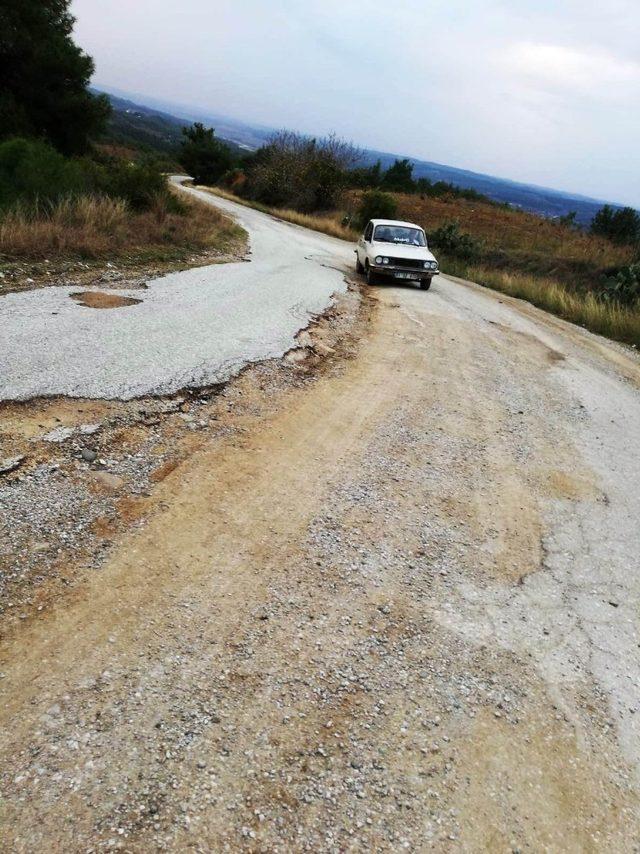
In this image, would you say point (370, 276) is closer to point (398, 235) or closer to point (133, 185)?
point (398, 235)

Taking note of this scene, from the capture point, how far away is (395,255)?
13000 millimetres

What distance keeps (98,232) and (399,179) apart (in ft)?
140

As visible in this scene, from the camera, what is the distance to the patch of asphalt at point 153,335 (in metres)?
5.16

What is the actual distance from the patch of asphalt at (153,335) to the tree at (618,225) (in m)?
21.4

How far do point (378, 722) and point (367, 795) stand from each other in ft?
1.17

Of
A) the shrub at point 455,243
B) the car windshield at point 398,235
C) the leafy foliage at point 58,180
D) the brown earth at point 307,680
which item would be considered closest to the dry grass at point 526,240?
the shrub at point 455,243

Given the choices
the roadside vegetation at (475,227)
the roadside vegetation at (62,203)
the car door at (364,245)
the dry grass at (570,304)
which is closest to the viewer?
the roadside vegetation at (62,203)

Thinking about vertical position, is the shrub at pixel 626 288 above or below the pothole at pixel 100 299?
above

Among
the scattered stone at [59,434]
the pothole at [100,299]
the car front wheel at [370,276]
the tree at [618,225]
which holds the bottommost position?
the scattered stone at [59,434]

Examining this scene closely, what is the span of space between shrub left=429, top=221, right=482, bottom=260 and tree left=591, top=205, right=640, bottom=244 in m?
7.43

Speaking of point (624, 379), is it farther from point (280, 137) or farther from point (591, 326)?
point (280, 137)

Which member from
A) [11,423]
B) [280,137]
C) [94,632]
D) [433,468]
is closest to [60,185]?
[11,423]

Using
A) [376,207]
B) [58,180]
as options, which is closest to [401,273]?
[58,180]

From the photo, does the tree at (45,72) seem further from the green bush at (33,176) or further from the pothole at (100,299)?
the pothole at (100,299)
